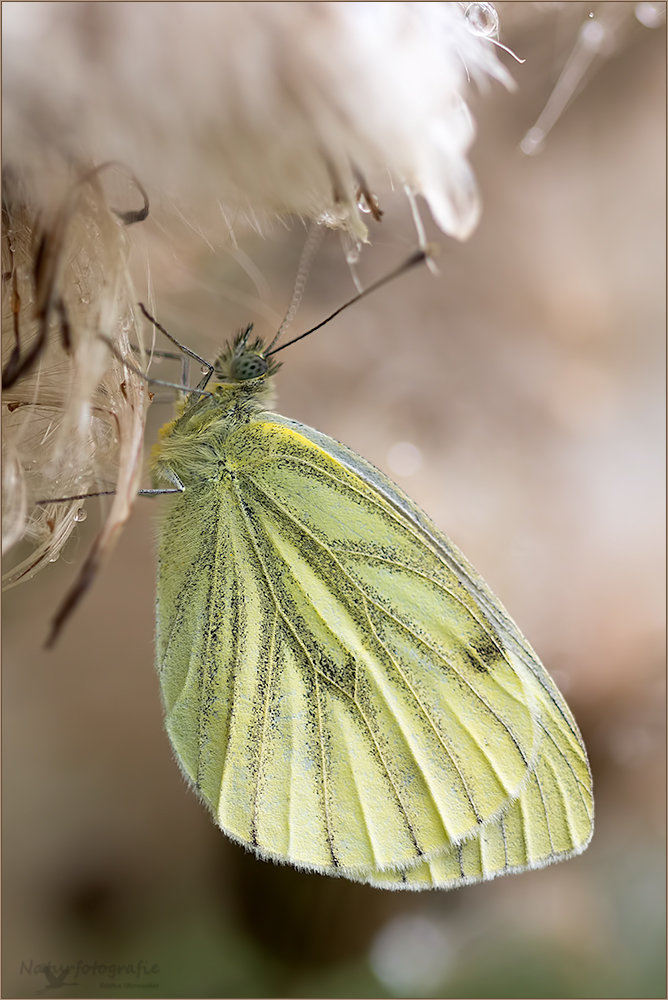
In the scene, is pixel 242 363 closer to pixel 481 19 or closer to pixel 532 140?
pixel 481 19

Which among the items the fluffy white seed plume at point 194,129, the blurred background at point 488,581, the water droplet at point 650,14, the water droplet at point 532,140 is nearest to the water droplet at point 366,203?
the fluffy white seed plume at point 194,129

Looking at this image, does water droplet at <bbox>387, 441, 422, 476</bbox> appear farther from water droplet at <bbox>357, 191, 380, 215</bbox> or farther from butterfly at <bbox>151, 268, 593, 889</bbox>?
water droplet at <bbox>357, 191, 380, 215</bbox>

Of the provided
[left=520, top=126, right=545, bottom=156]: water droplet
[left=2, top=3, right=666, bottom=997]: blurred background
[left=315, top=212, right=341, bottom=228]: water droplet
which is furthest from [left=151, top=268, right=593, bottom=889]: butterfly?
[left=520, top=126, right=545, bottom=156]: water droplet

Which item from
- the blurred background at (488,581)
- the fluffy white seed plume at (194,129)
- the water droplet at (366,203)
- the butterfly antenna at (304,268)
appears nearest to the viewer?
the fluffy white seed plume at (194,129)

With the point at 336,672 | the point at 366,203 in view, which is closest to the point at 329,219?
the point at 366,203

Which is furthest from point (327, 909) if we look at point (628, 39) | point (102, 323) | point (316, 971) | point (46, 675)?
point (628, 39)

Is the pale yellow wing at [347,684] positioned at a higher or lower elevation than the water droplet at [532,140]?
lower

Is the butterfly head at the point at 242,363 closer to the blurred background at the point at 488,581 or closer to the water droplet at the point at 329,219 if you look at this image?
the water droplet at the point at 329,219
